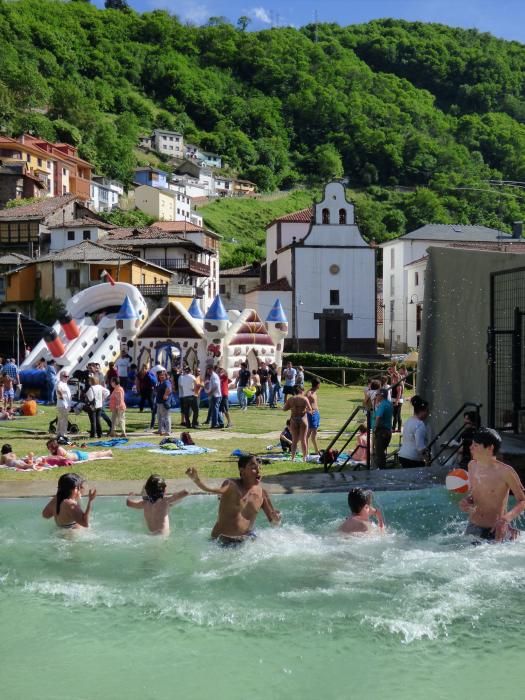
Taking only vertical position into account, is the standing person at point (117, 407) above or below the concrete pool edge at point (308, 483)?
above

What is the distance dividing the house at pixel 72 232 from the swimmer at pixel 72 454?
53.3 m

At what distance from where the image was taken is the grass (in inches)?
562

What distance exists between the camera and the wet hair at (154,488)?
9.55 metres

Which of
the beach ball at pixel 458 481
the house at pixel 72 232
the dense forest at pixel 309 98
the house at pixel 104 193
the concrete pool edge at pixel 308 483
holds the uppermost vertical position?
the dense forest at pixel 309 98

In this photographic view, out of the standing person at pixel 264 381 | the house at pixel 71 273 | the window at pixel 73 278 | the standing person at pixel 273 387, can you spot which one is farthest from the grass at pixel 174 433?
the window at pixel 73 278

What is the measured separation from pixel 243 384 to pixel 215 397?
299 inches

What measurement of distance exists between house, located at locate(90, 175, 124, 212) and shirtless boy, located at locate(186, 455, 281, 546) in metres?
94.5

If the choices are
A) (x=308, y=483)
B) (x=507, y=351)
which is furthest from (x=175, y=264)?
(x=308, y=483)

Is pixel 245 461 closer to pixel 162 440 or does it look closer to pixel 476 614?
pixel 476 614

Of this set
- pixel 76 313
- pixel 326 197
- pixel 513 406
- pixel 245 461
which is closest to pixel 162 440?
pixel 513 406

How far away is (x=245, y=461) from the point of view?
351 inches

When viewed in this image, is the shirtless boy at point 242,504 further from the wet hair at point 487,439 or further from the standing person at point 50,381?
the standing person at point 50,381

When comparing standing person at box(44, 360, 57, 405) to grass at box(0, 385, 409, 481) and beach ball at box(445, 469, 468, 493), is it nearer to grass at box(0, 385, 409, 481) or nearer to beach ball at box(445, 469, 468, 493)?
grass at box(0, 385, 409, 481)

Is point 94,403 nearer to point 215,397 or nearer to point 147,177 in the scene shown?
point 215,397
